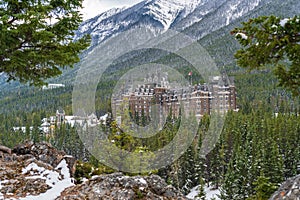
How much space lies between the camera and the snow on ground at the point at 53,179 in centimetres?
682

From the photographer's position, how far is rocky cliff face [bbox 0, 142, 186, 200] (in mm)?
6418

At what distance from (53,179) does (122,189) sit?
212cm

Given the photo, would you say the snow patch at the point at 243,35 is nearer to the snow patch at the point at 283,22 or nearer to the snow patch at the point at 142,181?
the snow patch at the point at 283,22

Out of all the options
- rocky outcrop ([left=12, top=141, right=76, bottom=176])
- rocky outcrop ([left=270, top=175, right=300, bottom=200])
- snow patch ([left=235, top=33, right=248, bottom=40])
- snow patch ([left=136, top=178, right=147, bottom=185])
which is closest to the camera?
rocky outcrop ([left=270, top=175, right=300, bottom=200])

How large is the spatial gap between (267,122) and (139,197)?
186 feet

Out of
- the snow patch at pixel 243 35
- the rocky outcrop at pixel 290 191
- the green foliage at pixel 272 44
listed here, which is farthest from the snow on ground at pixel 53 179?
the snow patch at pixel 243 35

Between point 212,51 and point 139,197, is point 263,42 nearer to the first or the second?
point 139,197

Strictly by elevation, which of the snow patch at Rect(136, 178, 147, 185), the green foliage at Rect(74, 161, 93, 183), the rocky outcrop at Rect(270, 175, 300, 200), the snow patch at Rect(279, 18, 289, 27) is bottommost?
the green foliage at Rect(74, 161, 93, 183)

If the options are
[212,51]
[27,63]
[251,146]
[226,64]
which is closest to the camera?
[27,63]

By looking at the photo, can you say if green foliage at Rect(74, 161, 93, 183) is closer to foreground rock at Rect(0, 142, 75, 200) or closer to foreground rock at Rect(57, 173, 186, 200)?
foreground rock at Rect(0, 142, 75, 200)

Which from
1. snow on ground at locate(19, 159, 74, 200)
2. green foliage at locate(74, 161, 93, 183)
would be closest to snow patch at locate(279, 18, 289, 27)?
snow on ground at locate(19, 159, 74, 200)

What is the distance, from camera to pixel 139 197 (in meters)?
6.29

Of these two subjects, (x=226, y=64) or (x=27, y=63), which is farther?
(x=226, y=64)

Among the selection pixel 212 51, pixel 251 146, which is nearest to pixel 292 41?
pixel 251 146
